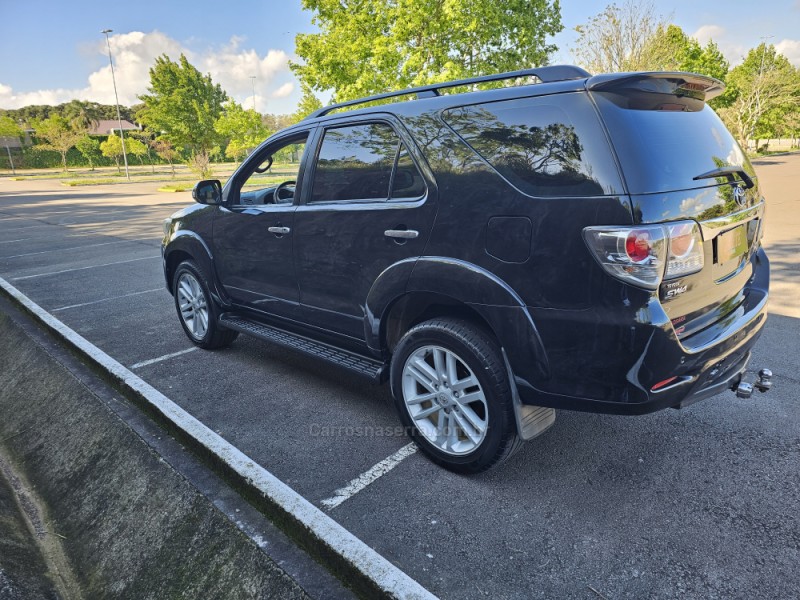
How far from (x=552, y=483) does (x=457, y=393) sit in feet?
2.27

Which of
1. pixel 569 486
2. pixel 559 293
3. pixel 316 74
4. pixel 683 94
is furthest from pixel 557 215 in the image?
pixel 316 74

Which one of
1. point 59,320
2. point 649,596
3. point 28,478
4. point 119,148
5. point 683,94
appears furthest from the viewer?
point 119,148

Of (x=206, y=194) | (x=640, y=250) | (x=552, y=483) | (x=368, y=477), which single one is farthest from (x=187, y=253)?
(x=640, y=250)

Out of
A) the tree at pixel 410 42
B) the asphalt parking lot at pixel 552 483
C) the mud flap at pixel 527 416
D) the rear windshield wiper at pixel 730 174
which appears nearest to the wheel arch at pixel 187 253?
the asphalt parking lot at pixel 552 483

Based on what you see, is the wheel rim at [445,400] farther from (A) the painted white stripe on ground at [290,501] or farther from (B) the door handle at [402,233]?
(A) the painted white stripe on ground at [290,501]

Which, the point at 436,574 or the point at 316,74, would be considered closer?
the point at 436,574

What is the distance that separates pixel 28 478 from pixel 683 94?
469 cm

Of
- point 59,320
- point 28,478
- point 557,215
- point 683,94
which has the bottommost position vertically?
point 28,478

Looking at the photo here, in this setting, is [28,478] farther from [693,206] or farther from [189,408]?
[693,206]

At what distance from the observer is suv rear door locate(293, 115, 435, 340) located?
2865 mm

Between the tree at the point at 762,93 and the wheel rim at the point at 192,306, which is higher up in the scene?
the tree at the point at 762,93

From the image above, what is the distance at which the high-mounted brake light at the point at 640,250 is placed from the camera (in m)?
2.11

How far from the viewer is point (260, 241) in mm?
3918

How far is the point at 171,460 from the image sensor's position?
3.15 metres
